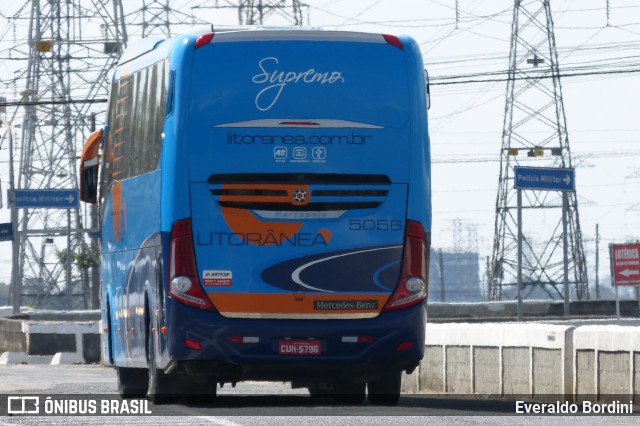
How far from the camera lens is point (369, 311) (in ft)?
54.6

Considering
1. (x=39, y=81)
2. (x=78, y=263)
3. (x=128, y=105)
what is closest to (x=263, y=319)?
(x=128, y=105)

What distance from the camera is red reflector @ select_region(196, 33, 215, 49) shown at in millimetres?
16500

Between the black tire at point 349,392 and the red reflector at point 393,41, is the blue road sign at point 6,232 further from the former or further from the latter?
the red reflector at point 393,41

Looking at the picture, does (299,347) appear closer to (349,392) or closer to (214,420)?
(214,420)

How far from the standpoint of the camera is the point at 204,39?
651 inches

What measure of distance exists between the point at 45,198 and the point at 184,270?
44408 millimetres

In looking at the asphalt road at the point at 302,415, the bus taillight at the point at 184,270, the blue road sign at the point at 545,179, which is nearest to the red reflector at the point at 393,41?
the bus taillight at the point at 184,270

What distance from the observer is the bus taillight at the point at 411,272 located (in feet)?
54.9

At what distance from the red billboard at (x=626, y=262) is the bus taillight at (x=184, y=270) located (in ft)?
85.0

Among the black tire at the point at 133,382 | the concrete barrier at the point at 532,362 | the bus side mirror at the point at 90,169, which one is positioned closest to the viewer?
→ the concrete barrier at the point at 532,362

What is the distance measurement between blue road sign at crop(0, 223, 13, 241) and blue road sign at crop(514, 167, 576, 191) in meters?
23.1

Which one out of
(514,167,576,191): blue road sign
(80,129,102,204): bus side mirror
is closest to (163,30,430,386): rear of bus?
(80,129,102,204): bus side mirror

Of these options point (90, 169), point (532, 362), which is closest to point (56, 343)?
point (90, 169)

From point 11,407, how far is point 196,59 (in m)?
3.88
